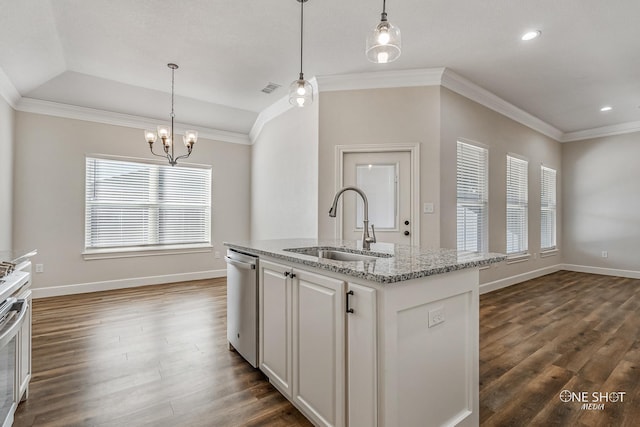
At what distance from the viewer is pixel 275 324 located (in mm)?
1997

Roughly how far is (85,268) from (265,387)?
12.9 feet

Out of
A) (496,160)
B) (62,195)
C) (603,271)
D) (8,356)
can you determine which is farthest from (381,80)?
(603,271)

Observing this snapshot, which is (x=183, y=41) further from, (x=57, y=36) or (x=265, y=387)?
(x=265, y=387)

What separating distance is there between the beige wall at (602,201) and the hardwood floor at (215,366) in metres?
2.44

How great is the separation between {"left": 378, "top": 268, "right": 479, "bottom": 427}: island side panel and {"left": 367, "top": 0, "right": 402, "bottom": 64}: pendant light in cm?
131

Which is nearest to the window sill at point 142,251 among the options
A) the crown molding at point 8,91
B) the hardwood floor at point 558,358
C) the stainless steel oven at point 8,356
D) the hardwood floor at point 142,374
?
the hardwood floor at point 142,374

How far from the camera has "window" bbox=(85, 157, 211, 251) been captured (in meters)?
4.71

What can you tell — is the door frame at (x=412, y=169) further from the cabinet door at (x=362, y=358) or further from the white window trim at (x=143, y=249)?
the white window trim at (x=143, y=249)

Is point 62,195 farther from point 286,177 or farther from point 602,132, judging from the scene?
point 602,132

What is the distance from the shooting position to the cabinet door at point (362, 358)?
1311mm

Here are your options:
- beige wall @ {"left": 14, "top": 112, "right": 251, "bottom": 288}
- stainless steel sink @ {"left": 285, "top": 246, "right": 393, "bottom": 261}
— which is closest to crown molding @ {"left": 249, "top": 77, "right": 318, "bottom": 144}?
beige wall @ {"left": 14, "top": 112, "right": 251, "bottom": 288}

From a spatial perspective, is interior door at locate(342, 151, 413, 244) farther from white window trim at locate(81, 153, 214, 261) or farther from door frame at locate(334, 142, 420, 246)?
white window trim at locate(81, 153, 214, 261)

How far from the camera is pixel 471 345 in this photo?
5.33ft

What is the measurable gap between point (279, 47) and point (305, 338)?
9.72 ft
